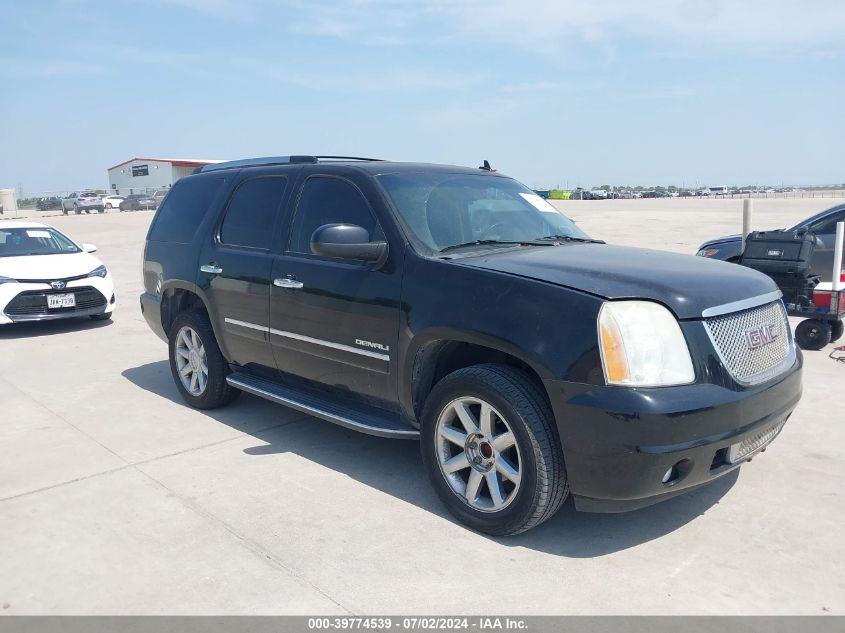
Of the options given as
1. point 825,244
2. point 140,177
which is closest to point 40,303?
point 825,244

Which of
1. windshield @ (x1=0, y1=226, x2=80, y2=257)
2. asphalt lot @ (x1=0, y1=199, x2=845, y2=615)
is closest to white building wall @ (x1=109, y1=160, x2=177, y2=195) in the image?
windshield @ (x1=0, y1=226, x2=80, y2=257)

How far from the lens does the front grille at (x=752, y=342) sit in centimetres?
348

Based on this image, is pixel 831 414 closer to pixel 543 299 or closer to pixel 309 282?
pixel 543 299

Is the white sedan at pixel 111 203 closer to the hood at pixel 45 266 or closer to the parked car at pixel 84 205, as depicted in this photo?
the parked car at pixel 84 205

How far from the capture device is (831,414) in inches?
218

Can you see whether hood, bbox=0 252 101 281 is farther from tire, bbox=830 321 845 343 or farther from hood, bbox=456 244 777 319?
tire, bbox=830 321 845 343

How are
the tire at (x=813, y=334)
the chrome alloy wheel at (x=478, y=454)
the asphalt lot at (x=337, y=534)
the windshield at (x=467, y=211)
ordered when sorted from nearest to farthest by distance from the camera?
the asphalt lot at (x=337, y=534) < the chrome alloy wheel at (x=478, y=454) < the windshield at (x=467, y=211) < the tire at (x=813, y=334)

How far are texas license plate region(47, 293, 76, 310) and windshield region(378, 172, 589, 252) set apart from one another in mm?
6553

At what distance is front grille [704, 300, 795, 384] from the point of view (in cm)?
348

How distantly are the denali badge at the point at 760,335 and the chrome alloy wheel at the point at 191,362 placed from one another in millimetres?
3942

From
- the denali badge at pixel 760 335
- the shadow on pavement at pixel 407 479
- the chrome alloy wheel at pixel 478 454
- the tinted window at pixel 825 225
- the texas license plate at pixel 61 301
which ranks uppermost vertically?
the tinted window at pixel 825 225

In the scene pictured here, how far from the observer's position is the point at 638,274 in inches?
145

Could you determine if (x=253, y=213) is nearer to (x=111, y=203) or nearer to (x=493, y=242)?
(x=493, y=242)

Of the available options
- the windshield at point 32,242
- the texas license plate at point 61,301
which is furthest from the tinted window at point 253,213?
the windshield at point 32,242
